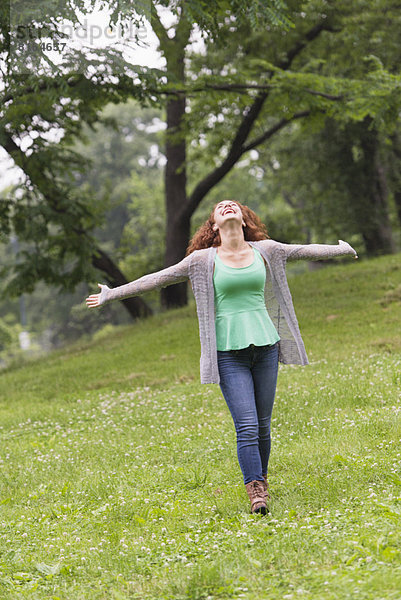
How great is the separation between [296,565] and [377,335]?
8872 millimetres

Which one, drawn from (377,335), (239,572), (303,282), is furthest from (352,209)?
(239,572)

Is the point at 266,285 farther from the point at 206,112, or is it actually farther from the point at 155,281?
the point at 206,112

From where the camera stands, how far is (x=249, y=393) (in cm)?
490

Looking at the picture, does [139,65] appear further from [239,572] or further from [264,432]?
[239,572]

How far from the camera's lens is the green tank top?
4891 millimetres

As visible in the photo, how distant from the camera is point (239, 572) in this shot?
382cm

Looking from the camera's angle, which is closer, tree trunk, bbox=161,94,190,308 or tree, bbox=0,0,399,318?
tree, bbox=0,0,399,318

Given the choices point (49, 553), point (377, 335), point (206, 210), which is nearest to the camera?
point (49, 553)

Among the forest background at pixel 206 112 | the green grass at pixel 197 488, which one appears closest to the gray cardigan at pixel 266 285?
the green grass at pixel 197 488

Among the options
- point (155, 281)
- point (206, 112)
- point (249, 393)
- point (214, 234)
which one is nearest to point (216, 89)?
point (206, 112)

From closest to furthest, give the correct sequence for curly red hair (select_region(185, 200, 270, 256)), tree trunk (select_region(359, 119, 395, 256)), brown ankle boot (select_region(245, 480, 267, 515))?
brown ankle boot (select_region(245, 480, 267, 515)), curly red hair (select_region(185, 200, 270, 256)), tree trunk (select_region(359, 119, 395, 256))

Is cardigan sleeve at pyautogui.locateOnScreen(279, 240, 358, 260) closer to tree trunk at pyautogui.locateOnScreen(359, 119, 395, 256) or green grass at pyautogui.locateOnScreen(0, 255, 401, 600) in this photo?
green grass at pyautogui.locateOnScreen(0, 255, 401, 600)

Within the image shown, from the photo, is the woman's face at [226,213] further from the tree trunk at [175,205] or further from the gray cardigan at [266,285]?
the tree trunk at [175,205]

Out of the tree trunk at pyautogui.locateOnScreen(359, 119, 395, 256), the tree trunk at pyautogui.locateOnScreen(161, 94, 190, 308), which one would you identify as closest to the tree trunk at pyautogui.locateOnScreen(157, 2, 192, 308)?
the tree trunk at pyautogui.locateOnScreen(161, 94, 190, 308)
